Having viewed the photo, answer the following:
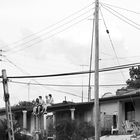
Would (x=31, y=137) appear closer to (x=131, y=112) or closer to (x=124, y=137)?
(x=131, y=112)

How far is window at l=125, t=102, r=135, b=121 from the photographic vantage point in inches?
1439

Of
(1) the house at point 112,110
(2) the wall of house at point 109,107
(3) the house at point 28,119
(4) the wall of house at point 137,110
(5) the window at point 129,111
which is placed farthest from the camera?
(3) the house at point 28,119

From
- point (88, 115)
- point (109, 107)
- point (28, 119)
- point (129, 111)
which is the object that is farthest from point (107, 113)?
point (28, 119)

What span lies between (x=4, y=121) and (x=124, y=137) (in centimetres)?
1094

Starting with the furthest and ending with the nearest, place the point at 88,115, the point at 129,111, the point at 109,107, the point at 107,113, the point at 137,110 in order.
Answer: the point at 88,115 < the point at 107,113 < the point at 109,107 < the point at 129,111 < the point at 137,110

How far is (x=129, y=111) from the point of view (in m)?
36.9

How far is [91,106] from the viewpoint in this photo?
41.1 m

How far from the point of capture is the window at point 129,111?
3655cm

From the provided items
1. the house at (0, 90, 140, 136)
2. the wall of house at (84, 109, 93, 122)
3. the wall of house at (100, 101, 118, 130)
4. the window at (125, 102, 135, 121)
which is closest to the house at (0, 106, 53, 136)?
the house at (0, 90, 140, 136)

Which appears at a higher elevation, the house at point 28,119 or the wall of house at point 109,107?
the wall of house at point 109,107

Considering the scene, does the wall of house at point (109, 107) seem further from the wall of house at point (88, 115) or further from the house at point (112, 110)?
the wall of house at point (88, 115)

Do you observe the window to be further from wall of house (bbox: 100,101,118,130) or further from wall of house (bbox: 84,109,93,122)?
wall of house (bbox: 84,109,93,122)

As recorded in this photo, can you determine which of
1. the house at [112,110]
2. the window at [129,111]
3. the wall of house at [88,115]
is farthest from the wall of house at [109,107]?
the wall of house at [88,115]

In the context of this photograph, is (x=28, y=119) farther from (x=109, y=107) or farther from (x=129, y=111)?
(x=129, y=111)
